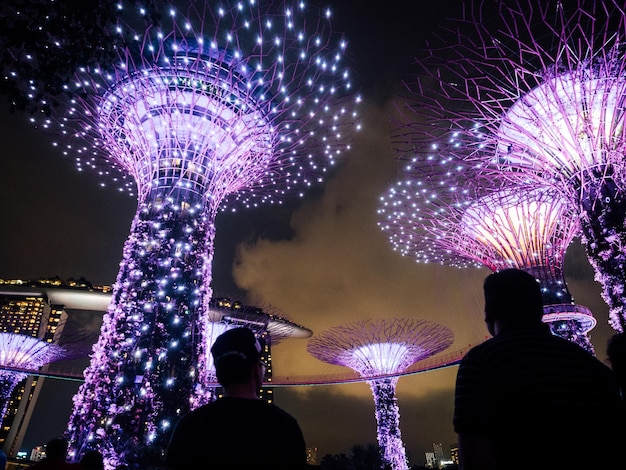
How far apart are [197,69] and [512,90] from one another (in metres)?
8.19

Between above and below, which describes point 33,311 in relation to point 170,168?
Answer: above

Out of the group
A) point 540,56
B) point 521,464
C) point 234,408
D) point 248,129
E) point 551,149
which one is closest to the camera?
point 521,464

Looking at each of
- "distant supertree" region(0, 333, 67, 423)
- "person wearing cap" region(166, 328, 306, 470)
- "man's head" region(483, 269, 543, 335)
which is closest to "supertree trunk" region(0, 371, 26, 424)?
"distant supertree" region(0, 333, 67, 423)

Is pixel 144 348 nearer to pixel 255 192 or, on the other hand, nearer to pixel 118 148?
pixel 118 148

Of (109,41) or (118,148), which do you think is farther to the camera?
(118,148)

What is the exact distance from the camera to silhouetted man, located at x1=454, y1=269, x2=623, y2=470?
159 centimetres

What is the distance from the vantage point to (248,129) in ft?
37.4

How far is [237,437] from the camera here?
1.99 metres

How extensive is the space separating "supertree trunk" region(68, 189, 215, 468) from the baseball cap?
7.32 meters

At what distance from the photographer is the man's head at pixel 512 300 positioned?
1.99 m

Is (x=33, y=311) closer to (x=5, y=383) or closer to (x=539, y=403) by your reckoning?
(x=5, y=383)

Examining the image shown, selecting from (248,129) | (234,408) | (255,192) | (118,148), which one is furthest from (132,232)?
(234,408)

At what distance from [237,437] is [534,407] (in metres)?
1.37

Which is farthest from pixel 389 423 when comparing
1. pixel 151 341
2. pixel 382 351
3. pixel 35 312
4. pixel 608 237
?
pixel 35 312
